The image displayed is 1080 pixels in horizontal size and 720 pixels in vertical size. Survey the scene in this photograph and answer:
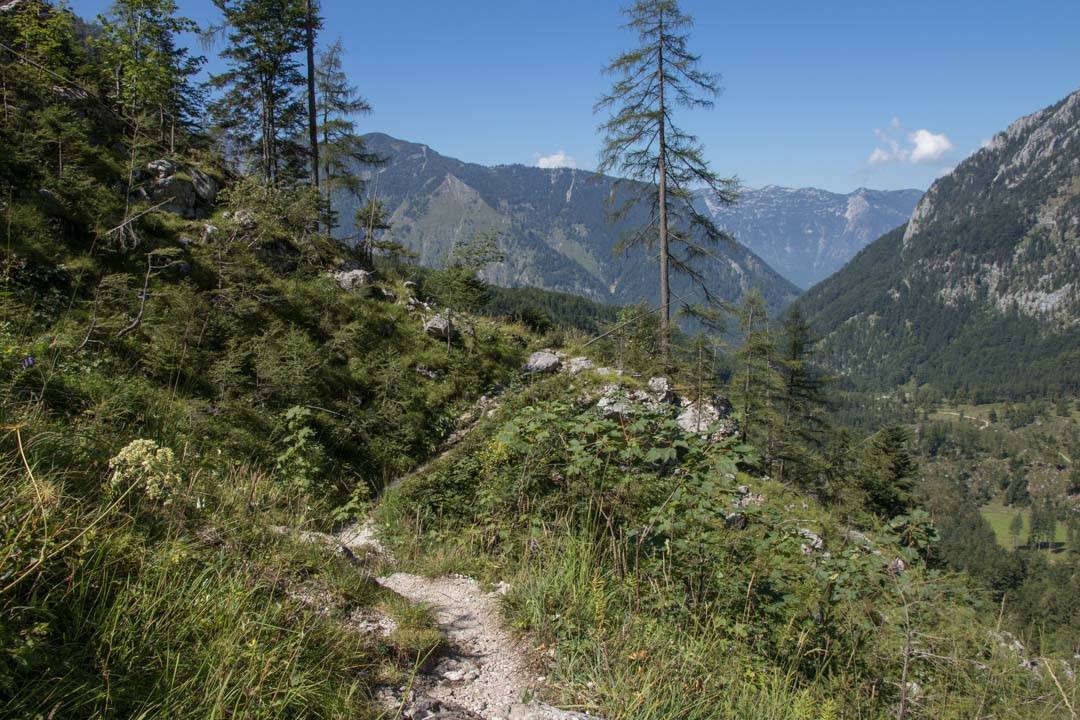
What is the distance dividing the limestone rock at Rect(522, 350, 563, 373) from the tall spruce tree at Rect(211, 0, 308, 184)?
40.2ft

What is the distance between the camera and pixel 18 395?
349 cm

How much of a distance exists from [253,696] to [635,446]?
9.35 ft

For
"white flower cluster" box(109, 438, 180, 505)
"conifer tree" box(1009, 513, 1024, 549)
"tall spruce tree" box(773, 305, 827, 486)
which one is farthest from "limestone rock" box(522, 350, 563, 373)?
"conifer tree" box(1009, 513, 1024, 549)

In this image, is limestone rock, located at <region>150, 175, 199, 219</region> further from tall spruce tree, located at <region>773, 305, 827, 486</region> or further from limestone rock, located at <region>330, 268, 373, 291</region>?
tall spruce tree, located at <region>773, 305, 827, 486</region>

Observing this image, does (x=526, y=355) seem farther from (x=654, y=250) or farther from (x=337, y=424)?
(x=654, y=250)

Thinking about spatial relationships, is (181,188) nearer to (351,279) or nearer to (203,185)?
(203,185)

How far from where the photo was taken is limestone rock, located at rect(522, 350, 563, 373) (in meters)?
13.1

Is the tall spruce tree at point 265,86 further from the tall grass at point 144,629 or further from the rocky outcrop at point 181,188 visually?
the tall grass at point 144,629

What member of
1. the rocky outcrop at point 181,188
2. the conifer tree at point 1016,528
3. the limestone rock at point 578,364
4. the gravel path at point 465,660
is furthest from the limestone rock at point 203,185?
the conifer tree at point 1016,528

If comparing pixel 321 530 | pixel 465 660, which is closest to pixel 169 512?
pixel 465 660

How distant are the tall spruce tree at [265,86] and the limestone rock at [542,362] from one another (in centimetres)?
1225

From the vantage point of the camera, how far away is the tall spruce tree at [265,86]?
18656mm

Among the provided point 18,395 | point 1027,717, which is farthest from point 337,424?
point 1027,717

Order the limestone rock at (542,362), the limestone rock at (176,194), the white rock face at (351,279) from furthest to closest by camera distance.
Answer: the limestone rock at (542,362)
the white rock face at (351,279)
the limestone rock at (176,194)
